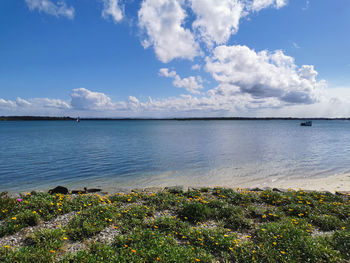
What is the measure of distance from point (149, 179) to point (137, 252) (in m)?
13.9

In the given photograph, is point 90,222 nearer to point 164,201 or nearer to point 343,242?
point 164,201

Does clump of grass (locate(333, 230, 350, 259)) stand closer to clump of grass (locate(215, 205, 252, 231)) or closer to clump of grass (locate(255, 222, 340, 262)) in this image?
clump of grass (locate(255, 222, 340, 262))

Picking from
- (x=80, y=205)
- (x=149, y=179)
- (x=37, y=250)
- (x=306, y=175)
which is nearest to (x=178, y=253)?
(x=37, y=250)

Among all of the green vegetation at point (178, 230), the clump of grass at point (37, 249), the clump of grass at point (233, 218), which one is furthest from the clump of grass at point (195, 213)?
the clump of grass at point (37, 249)

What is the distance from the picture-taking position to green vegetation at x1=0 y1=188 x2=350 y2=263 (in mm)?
5582

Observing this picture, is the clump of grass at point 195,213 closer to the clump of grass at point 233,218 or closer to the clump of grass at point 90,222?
the clump of grass at point 233,218

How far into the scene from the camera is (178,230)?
7.18m

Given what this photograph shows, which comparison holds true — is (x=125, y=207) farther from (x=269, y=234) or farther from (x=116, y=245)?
(x=269, y=234)

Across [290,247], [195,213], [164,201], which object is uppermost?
[290,247]

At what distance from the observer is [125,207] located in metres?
9.07

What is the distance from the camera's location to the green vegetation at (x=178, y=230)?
5.58 meters

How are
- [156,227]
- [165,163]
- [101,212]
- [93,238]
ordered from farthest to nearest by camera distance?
[165,163] < [101,212] < [156,227] < [93,238]

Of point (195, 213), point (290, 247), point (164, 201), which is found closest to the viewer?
point (290, 247)

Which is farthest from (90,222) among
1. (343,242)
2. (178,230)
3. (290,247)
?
(343,242)
